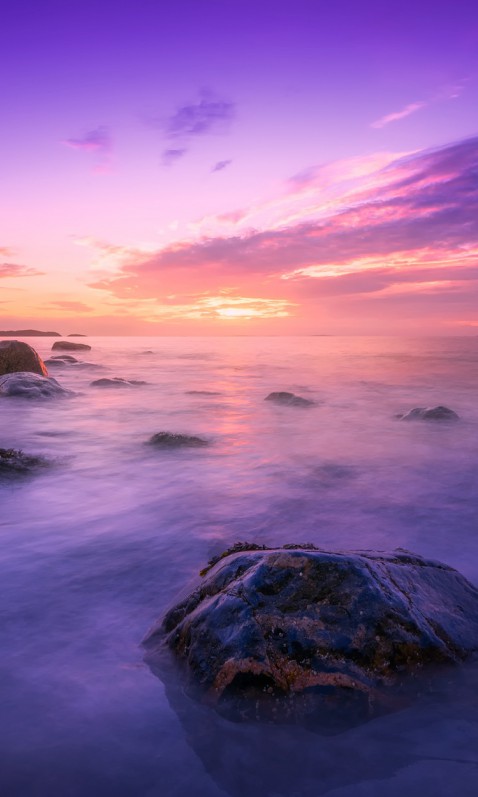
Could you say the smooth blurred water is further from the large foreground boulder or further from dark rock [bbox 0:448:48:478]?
dark rock [bbox 0:448:48:478]

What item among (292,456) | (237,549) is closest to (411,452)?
(292,456)

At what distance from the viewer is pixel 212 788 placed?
2.32m

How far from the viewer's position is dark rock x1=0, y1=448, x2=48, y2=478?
25.0 ft

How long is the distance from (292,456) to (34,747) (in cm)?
754

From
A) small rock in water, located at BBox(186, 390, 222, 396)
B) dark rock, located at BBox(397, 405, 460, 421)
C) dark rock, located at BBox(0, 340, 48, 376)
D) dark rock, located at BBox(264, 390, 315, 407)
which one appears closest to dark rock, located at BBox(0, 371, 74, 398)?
dark rock, located at BBox(0, 340, 48, 376)

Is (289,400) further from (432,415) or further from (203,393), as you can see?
(432,415)

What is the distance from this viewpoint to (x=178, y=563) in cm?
496

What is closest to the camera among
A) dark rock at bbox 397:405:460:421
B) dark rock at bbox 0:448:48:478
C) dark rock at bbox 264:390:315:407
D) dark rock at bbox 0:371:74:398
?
dark rock at bbox 0:448:48:478

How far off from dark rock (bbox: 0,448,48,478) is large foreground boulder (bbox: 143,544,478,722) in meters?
5.14

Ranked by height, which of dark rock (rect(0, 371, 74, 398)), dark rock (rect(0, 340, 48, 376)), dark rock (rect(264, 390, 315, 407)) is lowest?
dark rock (rect(264, 390, 315, 407))

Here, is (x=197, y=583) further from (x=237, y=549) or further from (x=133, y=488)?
(x=133, y=488)

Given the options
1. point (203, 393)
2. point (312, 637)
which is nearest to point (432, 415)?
point (203, 393)

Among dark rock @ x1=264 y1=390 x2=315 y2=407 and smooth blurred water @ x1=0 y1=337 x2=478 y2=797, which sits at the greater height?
dark rock @ x1=264 y1=390 x2=315 y2=407

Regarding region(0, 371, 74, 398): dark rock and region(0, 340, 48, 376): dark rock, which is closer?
region(0, 371, 74, 398): dark rock
